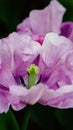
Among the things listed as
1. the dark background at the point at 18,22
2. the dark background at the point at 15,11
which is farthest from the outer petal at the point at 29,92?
the dark background at the point at 15,11

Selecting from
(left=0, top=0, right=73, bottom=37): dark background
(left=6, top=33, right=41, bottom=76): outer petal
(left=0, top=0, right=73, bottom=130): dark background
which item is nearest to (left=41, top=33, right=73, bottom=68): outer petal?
(left=6, top=33, right=41, bottom=76): outer petal

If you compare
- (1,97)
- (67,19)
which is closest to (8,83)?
(1,97)

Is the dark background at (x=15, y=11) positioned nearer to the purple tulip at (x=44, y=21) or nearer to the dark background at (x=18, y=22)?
the dark background at (x=18, y=22)

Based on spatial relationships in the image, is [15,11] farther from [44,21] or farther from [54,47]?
[54,47]

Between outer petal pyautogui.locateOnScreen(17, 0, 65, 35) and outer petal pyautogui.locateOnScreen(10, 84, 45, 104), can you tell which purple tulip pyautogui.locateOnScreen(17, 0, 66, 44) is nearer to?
outer petal pyautogui.locateOnScreen(17, 0, 65, 35)

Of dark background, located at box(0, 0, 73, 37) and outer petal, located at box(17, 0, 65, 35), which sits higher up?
outer petal, located at box(17, 0, 65, 35)
